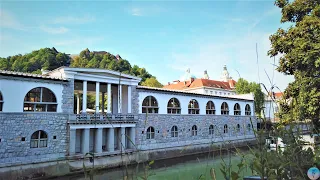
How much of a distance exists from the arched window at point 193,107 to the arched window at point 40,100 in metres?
9.34

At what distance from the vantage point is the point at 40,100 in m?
11.1

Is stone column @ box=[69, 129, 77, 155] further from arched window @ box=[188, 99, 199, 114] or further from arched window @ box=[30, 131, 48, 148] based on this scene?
arched window @ box=[188, 99, 199, 114]

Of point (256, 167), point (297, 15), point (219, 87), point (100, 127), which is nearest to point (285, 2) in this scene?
point (297, 15)

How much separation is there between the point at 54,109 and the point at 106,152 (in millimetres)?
3220

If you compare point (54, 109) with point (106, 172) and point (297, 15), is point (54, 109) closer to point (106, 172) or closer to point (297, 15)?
point (106, 172)

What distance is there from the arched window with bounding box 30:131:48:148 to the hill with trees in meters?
27.9

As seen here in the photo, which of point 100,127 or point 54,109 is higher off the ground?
point 54,109

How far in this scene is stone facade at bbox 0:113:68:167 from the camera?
9.85 m

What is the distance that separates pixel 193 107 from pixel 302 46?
926 centimetres

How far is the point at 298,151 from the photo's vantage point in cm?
163

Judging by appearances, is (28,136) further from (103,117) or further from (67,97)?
(103,117)

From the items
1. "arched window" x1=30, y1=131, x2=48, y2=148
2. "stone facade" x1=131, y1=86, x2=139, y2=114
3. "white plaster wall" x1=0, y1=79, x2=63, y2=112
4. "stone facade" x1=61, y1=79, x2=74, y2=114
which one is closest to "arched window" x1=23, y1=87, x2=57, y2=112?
"white plaster wall" x1=0, y1=79, x2=63, y2=112

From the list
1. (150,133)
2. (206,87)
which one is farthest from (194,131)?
(206,87)

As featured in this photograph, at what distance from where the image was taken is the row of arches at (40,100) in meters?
10.8
